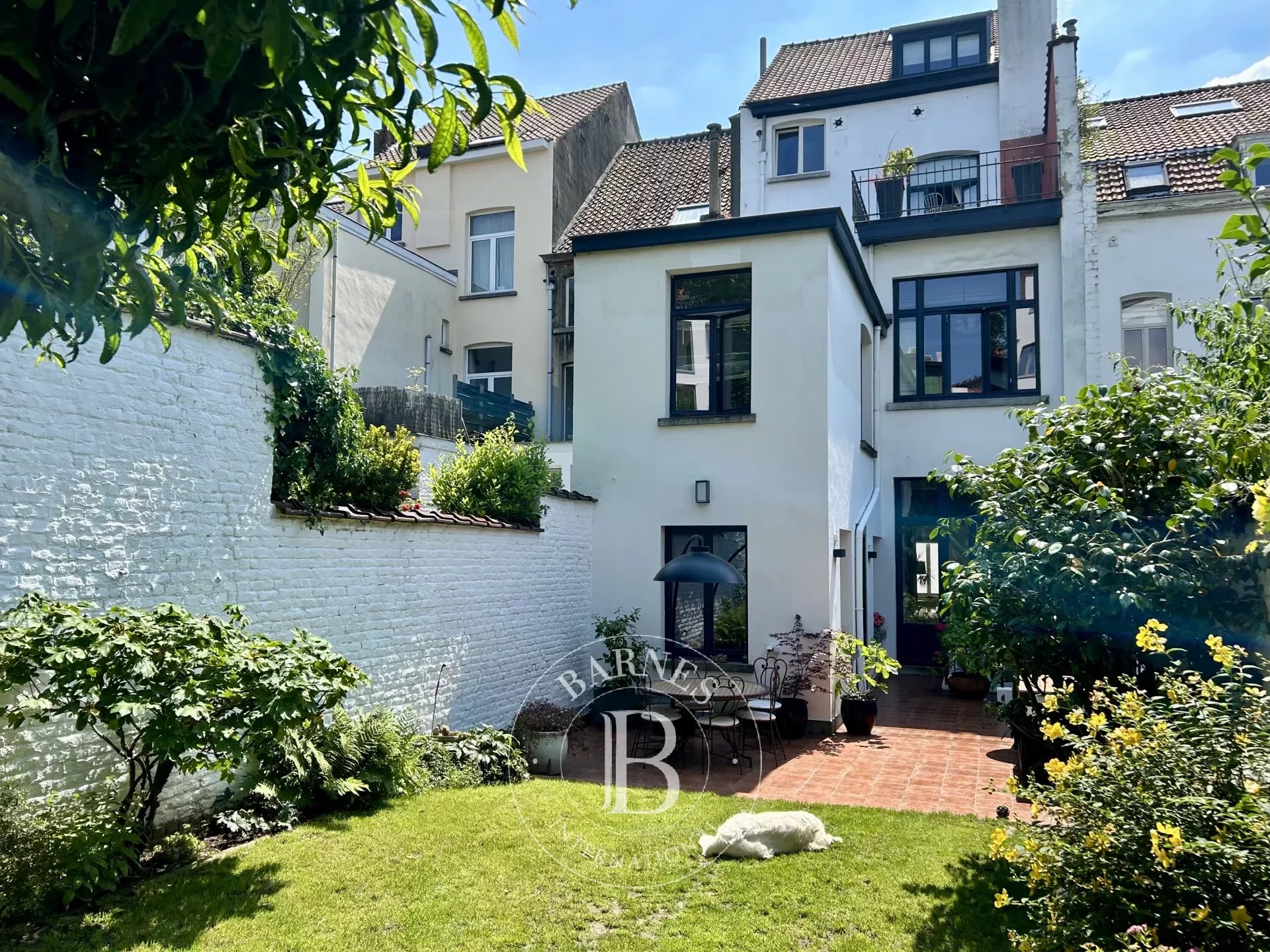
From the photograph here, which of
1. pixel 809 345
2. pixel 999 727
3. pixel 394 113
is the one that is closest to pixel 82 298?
pixel 394 113

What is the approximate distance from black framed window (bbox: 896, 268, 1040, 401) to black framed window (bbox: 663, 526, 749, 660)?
533cm

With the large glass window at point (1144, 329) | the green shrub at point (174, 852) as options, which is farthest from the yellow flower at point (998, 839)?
the large glass window at point (1144, 329)

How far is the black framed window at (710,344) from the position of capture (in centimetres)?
1038

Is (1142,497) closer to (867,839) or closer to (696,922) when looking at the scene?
(867,839)

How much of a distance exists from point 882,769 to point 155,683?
6.22 meters

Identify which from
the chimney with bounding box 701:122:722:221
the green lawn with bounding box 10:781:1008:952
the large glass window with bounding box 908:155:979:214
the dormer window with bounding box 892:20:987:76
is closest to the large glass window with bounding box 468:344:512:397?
the chimney with bounding box 701:122:722:221

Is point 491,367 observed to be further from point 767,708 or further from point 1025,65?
point 767,708

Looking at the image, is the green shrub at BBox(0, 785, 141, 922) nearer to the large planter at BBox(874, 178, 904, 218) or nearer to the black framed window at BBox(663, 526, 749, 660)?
the black framed window at BBox(663, 526, 749, 660)

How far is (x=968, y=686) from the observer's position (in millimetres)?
11711

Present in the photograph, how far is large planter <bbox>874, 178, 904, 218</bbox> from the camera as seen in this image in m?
14.3

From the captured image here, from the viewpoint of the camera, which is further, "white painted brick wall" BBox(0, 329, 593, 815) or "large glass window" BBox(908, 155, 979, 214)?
"large glass window" BBox(908, 155, 979, 214)

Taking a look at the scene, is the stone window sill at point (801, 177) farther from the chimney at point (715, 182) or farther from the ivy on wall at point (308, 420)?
the ivy on wall at point (308, 420)

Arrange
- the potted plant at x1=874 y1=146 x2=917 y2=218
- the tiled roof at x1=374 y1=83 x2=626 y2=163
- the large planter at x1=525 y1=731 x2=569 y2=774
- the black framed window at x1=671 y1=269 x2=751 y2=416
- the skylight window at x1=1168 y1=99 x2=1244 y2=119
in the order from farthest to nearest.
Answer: the tiled roof at x1=374 y1=83 x2=626 y2=163
the skylight window at x1=1168 y1=99 x2=1244 y2=119
the potted plant at x1=874 y1=146 x2=917 y2=218
the black framed window at x1=671 y1=269 x2=751 y2=416
the large planter at x1=525 y1=731 x2=569 y2=774

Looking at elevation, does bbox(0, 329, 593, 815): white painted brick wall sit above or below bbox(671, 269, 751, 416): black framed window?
below
